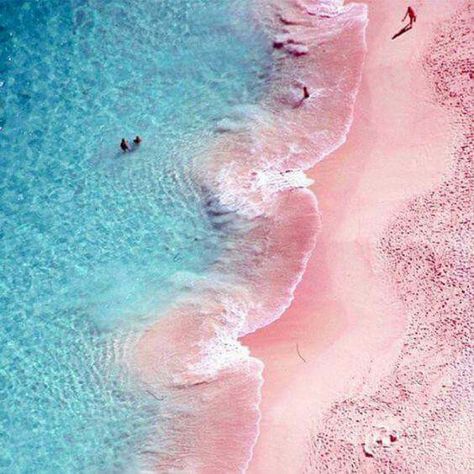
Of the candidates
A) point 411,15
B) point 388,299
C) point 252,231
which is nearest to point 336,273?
point 388,299

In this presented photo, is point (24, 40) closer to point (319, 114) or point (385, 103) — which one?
point (319, 114)

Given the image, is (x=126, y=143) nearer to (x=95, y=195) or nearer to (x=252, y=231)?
(x=95, y=195)

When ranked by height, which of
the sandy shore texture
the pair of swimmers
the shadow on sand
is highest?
the pair of swimmers

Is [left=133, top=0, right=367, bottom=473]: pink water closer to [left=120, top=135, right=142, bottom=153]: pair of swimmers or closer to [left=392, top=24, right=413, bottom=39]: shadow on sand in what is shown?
[left=392, top=24, right=413, bottom=39]: shadow on sand

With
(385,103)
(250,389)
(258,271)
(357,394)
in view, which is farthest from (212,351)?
(385,103)

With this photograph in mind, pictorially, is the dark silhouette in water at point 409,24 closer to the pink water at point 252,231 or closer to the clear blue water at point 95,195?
the pink water at point 252,231

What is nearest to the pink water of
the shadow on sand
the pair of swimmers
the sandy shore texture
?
the sandy shore texture
